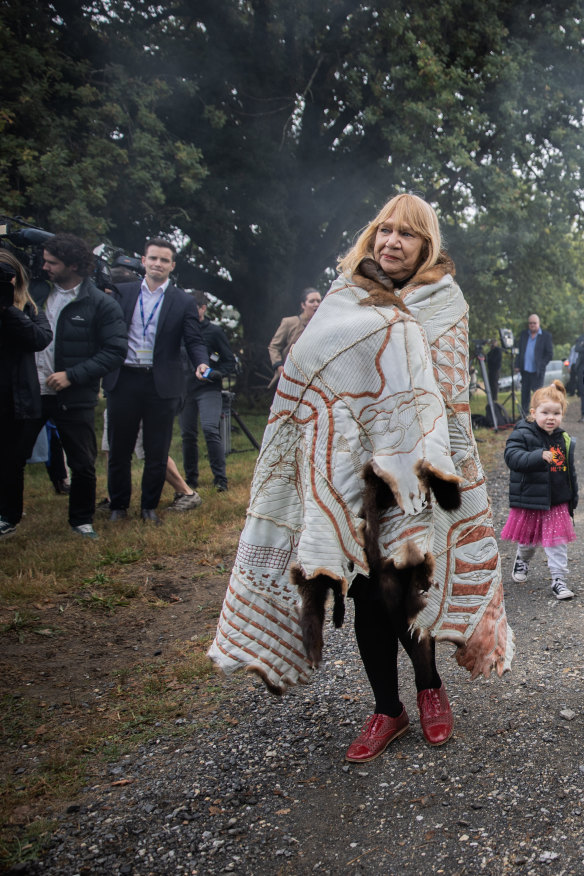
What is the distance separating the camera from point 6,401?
5.23 m

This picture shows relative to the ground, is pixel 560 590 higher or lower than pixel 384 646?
lower

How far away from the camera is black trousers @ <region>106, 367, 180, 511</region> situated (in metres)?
6.01

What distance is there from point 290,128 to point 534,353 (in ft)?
20.8

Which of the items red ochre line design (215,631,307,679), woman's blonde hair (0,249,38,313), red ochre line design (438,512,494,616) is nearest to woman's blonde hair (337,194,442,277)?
red ochre line design (438,512,494,616)

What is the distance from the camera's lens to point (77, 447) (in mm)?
5586

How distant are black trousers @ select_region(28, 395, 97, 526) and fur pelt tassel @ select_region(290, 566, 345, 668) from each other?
357 cm

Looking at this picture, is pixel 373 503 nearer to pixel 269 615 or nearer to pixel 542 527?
pixel 269 615

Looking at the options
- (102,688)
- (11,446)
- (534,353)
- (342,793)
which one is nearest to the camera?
(342,793)

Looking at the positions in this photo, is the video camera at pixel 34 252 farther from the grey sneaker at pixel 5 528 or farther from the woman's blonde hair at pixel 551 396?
the woman's blonde hair at pixel 551 396

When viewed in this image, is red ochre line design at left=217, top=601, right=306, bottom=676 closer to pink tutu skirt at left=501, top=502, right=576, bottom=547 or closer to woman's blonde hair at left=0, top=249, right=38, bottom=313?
pink tutu skirt at left=501, top=502, right=576, bottom=547

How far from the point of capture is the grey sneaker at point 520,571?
15.1 ft

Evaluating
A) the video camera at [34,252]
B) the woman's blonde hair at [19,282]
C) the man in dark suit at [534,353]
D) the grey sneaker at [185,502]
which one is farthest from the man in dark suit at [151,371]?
the man in dark suit at [534,353]

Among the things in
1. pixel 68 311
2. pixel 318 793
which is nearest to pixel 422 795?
pixel 318 793

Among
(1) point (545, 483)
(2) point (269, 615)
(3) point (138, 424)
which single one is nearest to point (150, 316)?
(3) point (138, 424)
